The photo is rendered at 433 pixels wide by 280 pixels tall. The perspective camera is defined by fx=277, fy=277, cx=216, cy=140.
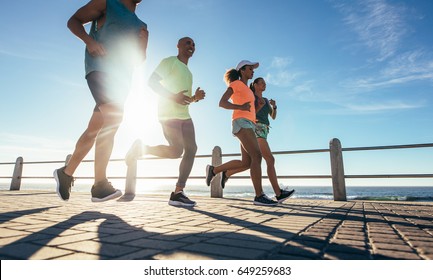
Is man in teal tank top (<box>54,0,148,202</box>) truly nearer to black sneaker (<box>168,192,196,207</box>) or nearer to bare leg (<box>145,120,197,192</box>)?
bare leg (<box>145,120,197,192</box>)

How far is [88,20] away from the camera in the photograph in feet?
9.11

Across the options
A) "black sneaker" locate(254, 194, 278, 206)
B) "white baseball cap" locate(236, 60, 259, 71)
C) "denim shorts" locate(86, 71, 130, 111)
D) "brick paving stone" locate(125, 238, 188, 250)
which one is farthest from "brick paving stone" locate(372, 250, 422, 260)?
"white baseball cap" locate(236, 60, 259, 71)

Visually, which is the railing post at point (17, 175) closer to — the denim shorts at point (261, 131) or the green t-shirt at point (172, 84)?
the green t-shirt at point (172, 84)

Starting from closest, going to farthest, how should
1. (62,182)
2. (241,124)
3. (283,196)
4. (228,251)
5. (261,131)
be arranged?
(228,251)
(62,182)
(241,124)
(283,196)
(261,131)

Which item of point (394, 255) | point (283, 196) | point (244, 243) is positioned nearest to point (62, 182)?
point (244, 243)

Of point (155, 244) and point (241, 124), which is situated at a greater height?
point (241, 124)

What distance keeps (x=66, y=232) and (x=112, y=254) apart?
0.68 metres

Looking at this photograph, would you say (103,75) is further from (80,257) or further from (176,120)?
(80,257)

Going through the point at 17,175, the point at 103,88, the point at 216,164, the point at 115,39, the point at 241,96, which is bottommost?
the point at 17,175

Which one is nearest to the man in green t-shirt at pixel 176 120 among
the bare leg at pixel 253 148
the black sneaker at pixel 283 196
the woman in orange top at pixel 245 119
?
the woman in orange top at pixel 245 119

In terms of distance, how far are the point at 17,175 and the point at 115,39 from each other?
30.7 feet

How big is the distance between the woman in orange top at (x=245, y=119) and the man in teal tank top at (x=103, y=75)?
159 centimetres

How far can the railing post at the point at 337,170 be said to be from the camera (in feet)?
18.9
